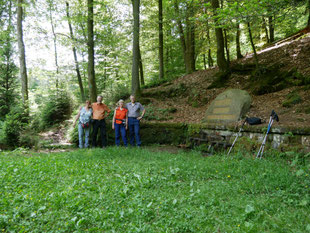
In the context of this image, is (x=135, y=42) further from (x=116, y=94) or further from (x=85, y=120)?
(x=85, y=120)

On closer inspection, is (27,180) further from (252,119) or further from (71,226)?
(252,119)

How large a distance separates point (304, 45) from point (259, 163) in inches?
338

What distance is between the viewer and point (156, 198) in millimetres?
3137

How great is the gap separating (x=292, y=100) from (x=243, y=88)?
2980 millimetres

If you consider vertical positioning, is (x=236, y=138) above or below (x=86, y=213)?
above

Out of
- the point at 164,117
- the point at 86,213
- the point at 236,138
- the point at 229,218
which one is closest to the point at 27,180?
the point at 86,213

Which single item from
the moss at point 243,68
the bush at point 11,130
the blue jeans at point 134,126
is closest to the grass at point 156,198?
the blue jeans at point 134,126

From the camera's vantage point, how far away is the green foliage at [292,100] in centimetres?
686

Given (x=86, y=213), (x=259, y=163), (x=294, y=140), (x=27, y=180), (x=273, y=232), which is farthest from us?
(x=294, y=140)

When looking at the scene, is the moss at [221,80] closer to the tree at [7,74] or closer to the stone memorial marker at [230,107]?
the stone memorial marker at [230,107]

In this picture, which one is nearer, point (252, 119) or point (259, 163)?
point (259, 163)

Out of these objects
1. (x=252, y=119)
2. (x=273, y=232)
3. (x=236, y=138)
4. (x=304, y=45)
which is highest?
(x=304, y=45)

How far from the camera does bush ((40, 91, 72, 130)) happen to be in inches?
514

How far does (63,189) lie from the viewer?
11.5ft
